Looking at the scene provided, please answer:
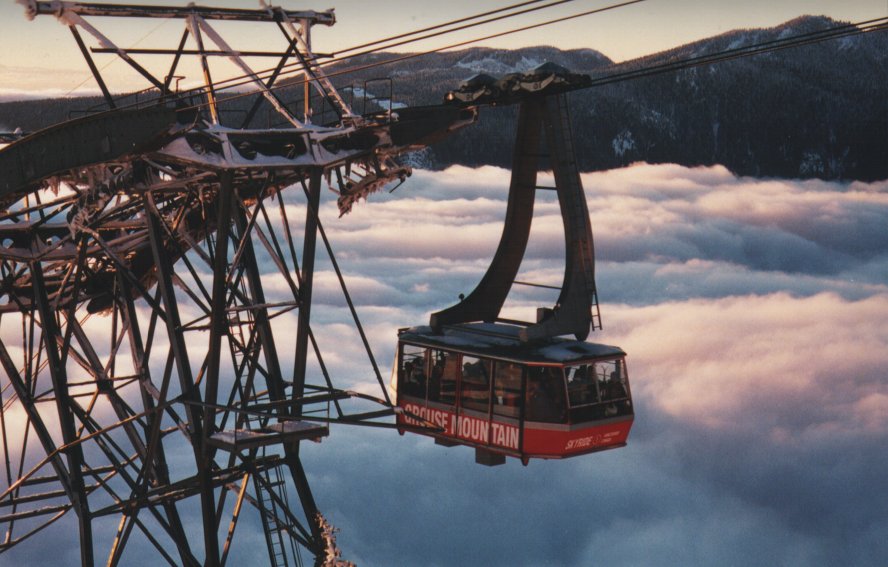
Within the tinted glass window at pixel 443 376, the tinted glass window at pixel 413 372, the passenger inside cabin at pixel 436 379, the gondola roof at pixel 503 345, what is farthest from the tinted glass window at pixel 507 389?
the tinted glass window at pixel 413 372

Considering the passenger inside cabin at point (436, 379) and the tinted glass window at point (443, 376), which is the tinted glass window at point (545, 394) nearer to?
the tinted glass window at point (443, 376)

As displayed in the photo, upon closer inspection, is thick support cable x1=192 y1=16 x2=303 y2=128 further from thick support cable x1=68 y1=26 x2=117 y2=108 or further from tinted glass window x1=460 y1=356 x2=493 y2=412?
tinted glass window x1=460 y1=356 x2=493 y2=412

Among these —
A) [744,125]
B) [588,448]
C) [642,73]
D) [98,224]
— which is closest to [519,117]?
[642,73]

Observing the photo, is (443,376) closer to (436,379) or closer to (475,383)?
(436,379)

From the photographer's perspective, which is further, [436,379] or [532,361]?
[436,379]

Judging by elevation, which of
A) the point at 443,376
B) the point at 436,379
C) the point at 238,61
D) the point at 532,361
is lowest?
the point at 436,379

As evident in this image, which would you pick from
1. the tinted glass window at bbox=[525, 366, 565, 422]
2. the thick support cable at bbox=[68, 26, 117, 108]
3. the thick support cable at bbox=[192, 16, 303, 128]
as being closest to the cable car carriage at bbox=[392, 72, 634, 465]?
the tinted glass window at bbox=[525, 366, 565, 422]

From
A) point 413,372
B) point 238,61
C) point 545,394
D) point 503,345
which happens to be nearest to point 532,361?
point 545,394

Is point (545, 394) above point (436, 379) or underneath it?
above

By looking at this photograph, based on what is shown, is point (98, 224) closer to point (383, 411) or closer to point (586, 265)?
point (383, 411)
